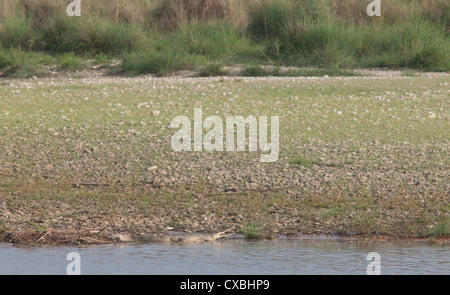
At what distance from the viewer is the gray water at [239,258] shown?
233 inches

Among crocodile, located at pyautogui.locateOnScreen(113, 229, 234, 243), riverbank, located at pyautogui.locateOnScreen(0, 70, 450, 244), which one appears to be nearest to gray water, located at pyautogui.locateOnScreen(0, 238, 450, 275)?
crocodile, located at pyautogui.locateOnScreen(113, 229, 234, 243)

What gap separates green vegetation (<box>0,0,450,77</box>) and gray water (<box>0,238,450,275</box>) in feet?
27.6

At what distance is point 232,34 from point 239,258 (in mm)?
11286

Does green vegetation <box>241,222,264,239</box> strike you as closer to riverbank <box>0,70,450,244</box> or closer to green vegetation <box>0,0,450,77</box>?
riverbank <box>0,70,450,244</box>

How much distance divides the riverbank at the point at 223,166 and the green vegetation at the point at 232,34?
9.76 feet

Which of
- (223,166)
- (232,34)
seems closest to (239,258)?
(223,166)

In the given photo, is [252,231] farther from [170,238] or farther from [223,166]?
[223,166]

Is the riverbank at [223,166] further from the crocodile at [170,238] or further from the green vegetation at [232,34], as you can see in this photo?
the green vegetation at [232,34]

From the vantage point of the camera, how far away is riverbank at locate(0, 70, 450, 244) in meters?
6.89

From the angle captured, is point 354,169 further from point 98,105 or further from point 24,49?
→ point 24,49

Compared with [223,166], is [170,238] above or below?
below

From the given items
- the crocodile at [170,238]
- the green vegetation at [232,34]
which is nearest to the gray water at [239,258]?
the crocodile at [170,238]

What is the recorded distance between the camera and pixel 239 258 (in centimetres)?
616
